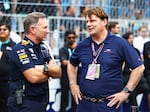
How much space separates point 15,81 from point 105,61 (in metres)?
1.02

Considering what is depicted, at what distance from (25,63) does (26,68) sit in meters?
0.05

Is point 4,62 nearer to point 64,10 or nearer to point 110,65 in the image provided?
point 110,65

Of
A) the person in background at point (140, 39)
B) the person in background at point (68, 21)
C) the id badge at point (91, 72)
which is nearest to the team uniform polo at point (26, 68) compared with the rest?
the id badge at point (91, 72)

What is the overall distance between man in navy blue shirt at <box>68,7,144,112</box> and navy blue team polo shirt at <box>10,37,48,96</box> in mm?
527

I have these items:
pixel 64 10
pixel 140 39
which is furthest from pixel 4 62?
pixel 140 39

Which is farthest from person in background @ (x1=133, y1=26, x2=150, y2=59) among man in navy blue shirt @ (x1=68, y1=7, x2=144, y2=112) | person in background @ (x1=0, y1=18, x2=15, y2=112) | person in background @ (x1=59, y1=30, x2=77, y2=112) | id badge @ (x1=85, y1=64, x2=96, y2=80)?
id badge @ (x1=85, y1=64, x2=96, y2=80)

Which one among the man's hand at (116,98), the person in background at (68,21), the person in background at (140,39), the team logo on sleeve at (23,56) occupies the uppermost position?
the team logo on sleeve at (23,56)

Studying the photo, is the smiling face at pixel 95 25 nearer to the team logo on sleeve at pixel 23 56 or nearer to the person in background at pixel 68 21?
the team logo on sleeve at pixel 23 56

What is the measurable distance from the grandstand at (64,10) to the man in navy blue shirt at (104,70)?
12.4 ft

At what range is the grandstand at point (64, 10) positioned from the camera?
30.6 feet

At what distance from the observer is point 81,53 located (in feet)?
18.2

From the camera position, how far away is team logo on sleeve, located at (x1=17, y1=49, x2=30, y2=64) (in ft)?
16.6

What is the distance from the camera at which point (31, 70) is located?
198 inches

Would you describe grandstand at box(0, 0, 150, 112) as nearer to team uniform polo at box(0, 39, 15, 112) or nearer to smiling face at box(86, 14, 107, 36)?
team uniform polo at box(0, 39, 15, 112)
